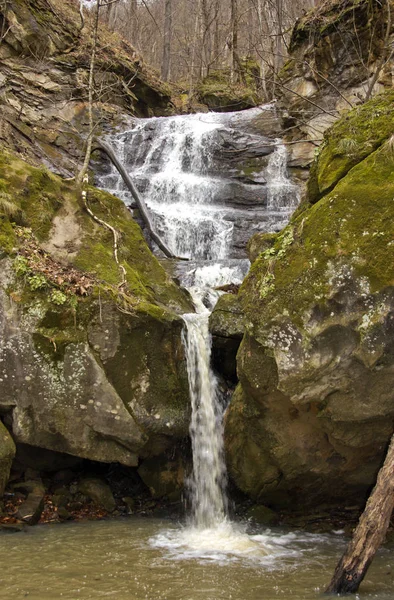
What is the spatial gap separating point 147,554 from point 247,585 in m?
1.19

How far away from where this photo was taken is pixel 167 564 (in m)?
4.62

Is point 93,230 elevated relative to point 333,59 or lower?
lower

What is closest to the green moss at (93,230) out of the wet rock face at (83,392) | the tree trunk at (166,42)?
the wet rock face at (83,392)

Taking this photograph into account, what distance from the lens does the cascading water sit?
6.46 metres

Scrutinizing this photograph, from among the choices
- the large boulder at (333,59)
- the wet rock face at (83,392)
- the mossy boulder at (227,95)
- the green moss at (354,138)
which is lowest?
the wet rock face at (83,392)

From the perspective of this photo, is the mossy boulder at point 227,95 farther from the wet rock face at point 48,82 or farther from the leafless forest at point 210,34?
the wet rock face at point 48,82

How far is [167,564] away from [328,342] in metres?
2.66

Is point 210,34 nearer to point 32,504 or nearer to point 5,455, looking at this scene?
point 5,455

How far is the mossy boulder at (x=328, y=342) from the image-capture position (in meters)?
4.81

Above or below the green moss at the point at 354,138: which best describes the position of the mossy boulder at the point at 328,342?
below

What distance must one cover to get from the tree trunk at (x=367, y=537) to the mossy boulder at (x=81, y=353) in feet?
9.73

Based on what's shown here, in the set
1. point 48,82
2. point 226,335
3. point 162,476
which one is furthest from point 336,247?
point 48,82

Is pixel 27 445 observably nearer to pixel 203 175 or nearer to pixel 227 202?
pixel 227 202

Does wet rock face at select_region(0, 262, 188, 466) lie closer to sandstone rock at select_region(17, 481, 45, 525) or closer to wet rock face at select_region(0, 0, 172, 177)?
sandstone rock at select_region(17, 481, 45, 525)
